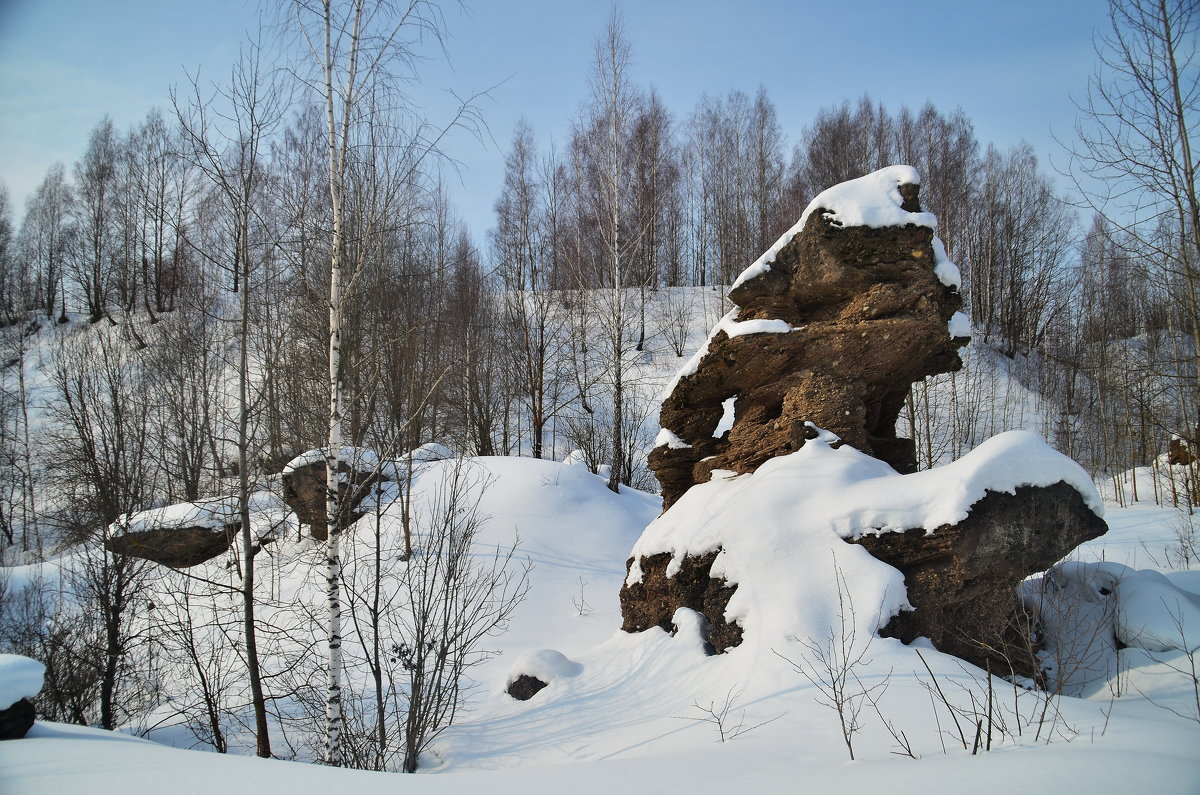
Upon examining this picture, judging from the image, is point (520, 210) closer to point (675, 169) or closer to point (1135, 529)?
point (675, 169)

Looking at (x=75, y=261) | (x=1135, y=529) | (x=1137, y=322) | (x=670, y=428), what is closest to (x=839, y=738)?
(x=670, y=428)

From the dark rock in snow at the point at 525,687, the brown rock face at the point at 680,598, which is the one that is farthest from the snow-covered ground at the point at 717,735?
the brown rock face at the point at 680,598

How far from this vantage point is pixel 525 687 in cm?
750

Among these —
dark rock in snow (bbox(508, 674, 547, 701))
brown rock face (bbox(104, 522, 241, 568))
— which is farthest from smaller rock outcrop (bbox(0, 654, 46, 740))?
brown rock face (bbox(104, 522, 241, 568))

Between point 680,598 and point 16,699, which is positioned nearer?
point 16,699

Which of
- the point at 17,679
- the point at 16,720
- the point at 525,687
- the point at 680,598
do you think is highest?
the point at 17,679

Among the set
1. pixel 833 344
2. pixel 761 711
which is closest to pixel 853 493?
pixel 833 344

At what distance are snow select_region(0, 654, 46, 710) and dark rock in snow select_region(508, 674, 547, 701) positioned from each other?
15.0ft

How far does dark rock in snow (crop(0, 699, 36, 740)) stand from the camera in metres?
4.39

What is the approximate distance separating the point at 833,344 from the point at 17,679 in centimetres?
839

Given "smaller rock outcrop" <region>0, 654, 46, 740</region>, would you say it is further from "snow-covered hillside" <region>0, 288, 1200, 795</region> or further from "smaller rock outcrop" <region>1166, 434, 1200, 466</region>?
"smaller rock outcrop" <region>1166, 434, 1200, 466</region>

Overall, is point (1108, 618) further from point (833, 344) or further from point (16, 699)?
point (16, 699)

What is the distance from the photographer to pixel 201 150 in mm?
5875

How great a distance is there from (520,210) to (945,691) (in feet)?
70.2
